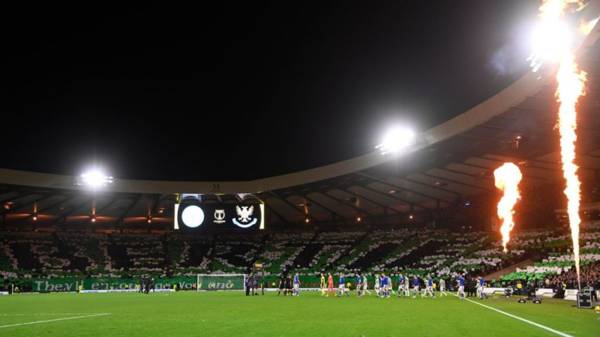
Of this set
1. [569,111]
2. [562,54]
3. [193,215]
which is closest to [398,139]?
[569,111]

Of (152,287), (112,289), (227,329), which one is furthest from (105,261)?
(227,329)

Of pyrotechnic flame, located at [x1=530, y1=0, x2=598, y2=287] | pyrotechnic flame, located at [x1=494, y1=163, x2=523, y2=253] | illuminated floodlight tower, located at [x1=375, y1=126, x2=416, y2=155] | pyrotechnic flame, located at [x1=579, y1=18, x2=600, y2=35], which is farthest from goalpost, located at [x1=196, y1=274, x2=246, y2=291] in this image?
pyrotechnic flame, located at [x1=579, y1=18, x2=600, y2=35]

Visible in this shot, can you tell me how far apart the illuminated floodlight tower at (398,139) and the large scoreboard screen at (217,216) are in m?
15.6

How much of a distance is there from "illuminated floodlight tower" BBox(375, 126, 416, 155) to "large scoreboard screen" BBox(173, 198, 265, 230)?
1562 cm

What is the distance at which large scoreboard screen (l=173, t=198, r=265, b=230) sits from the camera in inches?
1827

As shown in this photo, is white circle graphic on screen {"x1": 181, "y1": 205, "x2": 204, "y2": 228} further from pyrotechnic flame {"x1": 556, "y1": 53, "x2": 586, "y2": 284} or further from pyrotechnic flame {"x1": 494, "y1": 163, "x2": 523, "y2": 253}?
pyrotechnic flame {"x1": 556, "y1": 53, "x2": 586, "y2": 284}

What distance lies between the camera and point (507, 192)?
46.5m

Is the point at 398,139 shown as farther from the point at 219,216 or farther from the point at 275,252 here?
the point at 275,252

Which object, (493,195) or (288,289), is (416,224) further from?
(288,289)

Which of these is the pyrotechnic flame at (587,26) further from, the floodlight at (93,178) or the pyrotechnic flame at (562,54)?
the floodlight at (93,178)

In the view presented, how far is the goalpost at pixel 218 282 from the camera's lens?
52.1m

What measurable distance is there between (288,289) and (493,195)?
22.9 m

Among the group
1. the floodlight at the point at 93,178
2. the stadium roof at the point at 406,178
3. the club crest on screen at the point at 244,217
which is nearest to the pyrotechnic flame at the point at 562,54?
the stadium roof at the point at 406,178

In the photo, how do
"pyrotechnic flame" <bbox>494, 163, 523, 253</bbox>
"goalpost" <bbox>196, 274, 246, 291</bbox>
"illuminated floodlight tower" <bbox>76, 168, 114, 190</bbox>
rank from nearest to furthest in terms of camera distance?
"pyrotechnic flame" <bbox>494, 163, 523, 253</bbox> < "illuminated floodlight tower" <bbox>76, 168, 114, 190</bbox> < "goalpost" <bbox>196, 274, 246, 291</bbox>
